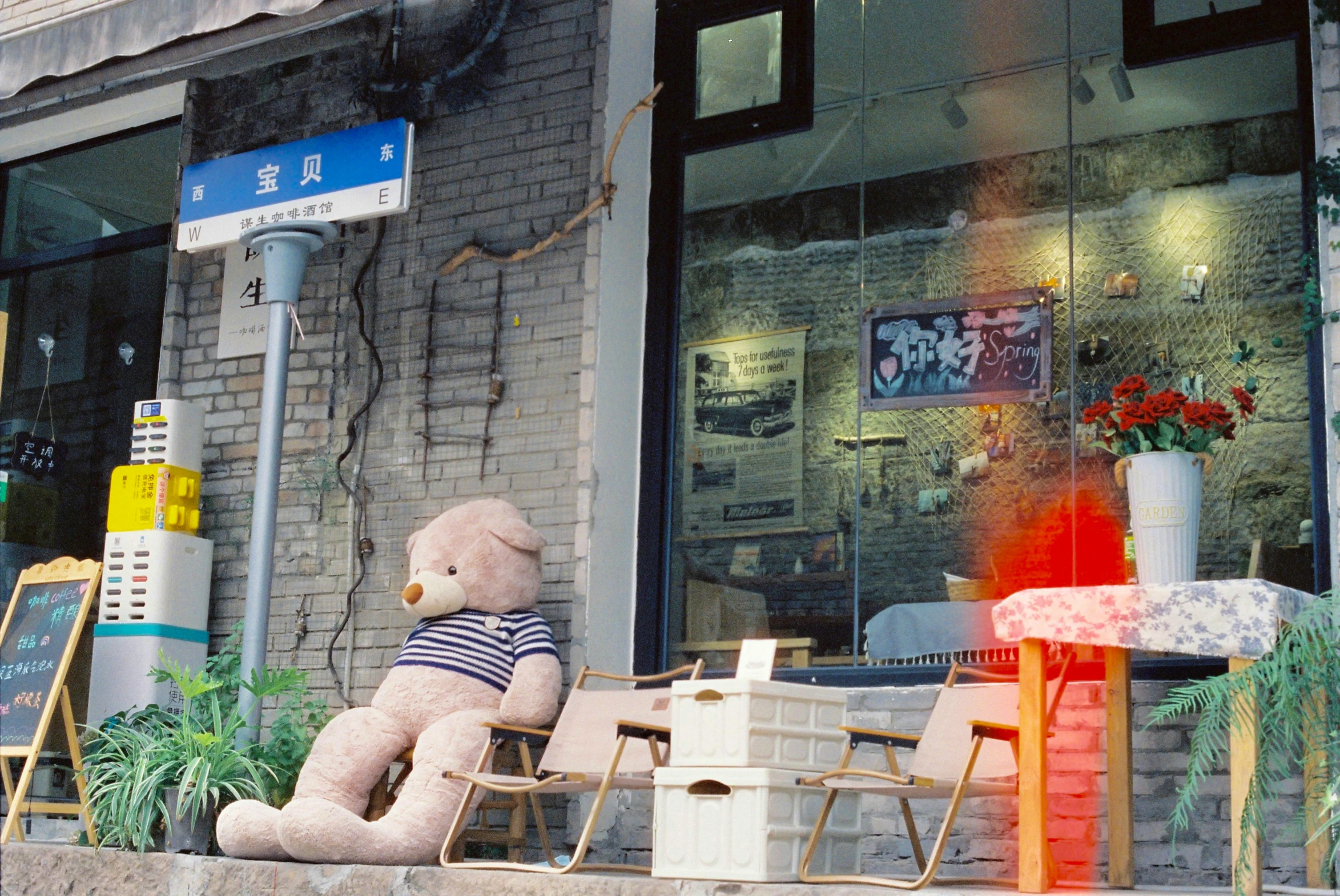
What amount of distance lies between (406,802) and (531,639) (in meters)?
0.72

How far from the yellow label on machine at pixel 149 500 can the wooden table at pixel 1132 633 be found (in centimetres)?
347

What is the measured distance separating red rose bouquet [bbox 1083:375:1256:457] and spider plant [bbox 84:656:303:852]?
108 inches

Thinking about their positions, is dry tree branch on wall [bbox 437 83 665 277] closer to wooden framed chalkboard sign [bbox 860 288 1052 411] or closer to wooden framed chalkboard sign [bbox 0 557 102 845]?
wooden framed chalkboard sign [bbox 860 288 1052 411]

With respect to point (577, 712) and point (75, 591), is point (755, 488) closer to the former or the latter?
point (577, 712)

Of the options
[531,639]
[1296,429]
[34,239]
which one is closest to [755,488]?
[531,639]

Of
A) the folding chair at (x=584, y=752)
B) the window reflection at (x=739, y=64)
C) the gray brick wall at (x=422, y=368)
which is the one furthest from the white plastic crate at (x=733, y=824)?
the window reflection at (x=739, y=64)

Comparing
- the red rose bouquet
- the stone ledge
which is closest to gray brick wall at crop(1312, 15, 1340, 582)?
the red rose bouquet

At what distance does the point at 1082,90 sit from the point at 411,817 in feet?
13.3

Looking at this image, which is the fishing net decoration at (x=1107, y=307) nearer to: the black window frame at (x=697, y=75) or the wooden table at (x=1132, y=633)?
the black window frame at (x=697, y=75)

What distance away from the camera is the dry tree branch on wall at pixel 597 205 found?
218 inches

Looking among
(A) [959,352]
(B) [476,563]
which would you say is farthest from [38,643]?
(A) [959,352]

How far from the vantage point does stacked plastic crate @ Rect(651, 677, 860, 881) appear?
3.84 meters

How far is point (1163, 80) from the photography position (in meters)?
6.34

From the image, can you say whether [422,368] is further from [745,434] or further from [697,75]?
[697,75]
